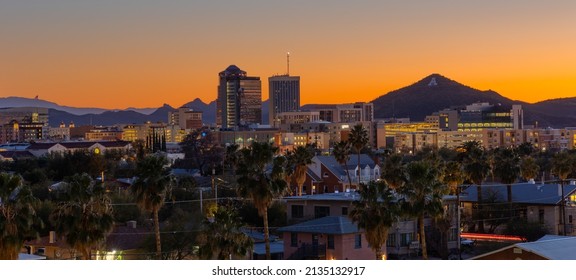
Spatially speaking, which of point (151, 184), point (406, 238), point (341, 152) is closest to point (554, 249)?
point (151, 184)

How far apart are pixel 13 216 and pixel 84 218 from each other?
2.04m

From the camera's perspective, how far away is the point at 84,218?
1675 cm

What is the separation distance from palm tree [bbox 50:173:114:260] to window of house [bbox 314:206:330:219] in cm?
1358

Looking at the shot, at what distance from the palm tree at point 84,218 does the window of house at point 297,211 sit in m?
14.4

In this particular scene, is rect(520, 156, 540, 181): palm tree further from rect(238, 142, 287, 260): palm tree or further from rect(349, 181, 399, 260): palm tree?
rect(349, 181, 399, 260): palm tree

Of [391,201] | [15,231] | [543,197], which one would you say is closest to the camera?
[15,231]

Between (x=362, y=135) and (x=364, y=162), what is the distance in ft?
10.8

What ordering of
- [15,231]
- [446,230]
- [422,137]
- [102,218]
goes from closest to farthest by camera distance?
1. [15,231]
2. [102,218]
3. [446,230]
4. [422,137]

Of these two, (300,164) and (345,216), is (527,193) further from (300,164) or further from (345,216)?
(300,164)

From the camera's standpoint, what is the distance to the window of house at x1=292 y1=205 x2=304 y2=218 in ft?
102

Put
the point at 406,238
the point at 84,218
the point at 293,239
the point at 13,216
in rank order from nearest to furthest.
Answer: the point at 13,216
the point at 84,218
the point at 293,239
the point at 406,238
